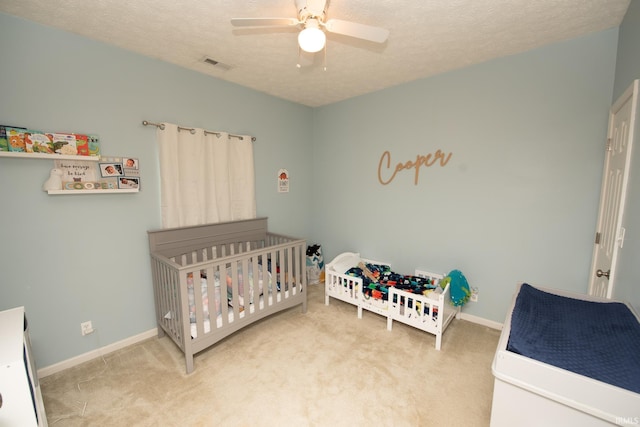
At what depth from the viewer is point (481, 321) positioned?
2623mm

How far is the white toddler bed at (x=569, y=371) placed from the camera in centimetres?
82

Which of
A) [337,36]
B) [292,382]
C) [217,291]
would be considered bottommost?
[292,382]

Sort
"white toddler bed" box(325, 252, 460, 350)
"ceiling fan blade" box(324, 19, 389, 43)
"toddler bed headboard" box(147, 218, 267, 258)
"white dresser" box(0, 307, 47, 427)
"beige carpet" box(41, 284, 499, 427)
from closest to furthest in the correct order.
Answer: "white dresser" box(0, 307, 47, 427) < "ceiling fan blade" box(324, 19, 389, 43) < "beige carpet" box(41, 284, 499, 427) < "white toddler bed" box(325, 252, 460, 350) < "toddler bed headboard" box(147, 218, 267, 258)

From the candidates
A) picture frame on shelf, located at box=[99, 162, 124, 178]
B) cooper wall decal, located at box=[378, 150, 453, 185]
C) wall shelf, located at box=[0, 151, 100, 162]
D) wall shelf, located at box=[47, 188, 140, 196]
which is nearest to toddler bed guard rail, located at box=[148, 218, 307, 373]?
wall shelf, located at box=[47, 188, 140, 196]

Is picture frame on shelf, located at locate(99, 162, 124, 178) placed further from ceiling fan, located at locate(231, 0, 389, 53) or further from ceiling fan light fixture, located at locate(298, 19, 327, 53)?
ceiling fan light fixture, located at locate(298, 19, 327, 53)

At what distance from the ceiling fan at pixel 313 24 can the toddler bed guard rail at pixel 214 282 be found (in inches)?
63.2

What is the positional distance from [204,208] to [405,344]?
2.33 meters

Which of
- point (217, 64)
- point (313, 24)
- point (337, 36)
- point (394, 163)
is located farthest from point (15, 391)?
point (394, 163)

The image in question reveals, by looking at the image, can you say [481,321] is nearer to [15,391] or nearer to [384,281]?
[384,281]

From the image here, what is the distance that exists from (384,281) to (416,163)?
1341 mm

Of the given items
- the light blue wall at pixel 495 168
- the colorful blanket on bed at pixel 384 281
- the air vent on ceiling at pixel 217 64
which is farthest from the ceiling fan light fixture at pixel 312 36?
the colorful blanket on bed at pixel 384 281

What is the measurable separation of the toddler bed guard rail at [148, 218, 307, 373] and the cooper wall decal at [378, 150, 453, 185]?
4.43 feet

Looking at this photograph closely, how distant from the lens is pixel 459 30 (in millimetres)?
1867

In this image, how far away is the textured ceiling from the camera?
5.30ft
